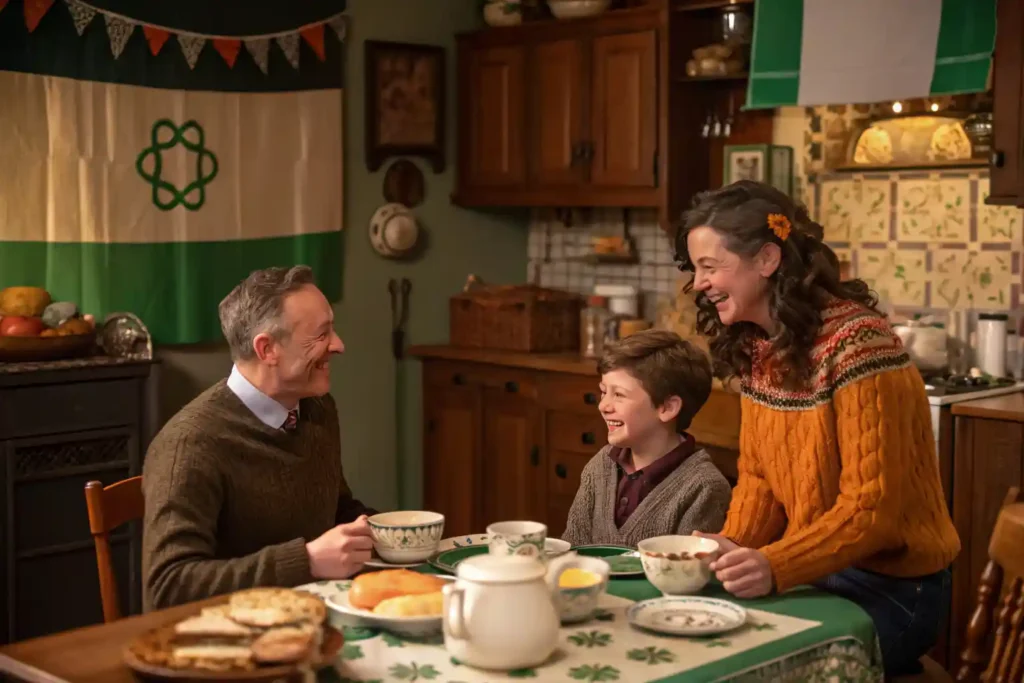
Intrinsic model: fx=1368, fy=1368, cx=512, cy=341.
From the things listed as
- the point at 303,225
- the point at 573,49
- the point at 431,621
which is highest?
the point at 573,49

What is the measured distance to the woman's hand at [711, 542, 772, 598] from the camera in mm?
1972

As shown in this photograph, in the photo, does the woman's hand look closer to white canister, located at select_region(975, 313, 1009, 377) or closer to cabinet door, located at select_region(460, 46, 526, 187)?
white canister, located at select_region(975, 313, 1009, 377)

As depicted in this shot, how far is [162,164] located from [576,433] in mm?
1622

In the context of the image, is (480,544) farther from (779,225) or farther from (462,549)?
(779,225)

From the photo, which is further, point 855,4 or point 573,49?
point 573,49

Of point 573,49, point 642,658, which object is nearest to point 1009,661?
point 642,658

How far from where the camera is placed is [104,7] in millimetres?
4258

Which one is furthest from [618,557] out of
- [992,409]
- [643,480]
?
[992,409]

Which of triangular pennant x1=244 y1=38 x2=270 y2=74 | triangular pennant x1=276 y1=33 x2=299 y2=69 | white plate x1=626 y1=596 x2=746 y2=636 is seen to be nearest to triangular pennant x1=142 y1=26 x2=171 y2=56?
triangular pennant x1=244 y1=38 x2=270 y2=74

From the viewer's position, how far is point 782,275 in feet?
7.47

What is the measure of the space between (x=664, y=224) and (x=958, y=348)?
1.04m

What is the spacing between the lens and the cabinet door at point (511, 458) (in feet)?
15.6

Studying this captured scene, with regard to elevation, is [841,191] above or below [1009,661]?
above

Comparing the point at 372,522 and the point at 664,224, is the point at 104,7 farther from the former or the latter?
the point at 372,522
